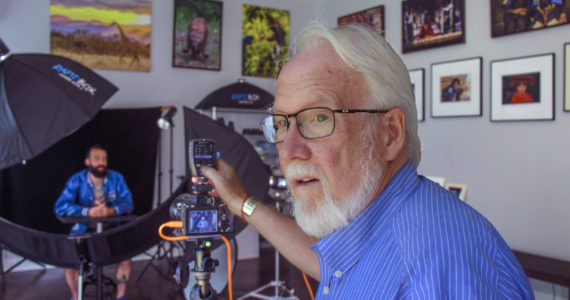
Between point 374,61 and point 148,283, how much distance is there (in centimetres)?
408

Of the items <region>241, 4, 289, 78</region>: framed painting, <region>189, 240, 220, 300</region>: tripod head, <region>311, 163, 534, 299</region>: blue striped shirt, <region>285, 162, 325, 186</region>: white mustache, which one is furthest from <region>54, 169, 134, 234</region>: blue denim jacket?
<region>311, 163, 534, 299</region>: blue striped shirt

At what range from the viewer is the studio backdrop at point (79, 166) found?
14.3ft

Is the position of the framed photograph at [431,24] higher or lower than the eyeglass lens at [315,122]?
higher

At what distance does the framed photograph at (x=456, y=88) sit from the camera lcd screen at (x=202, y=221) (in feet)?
9.65

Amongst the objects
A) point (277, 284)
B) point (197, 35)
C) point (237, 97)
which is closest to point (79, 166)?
point (237, 97)

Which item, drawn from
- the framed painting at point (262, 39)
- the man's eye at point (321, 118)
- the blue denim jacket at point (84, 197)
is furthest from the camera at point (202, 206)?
the framed painting at point (262, 39)

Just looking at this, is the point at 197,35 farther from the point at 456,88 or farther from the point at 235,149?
Result: the point at 456,88

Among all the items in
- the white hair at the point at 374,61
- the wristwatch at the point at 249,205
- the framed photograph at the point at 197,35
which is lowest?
the wristwatch at the point at 249,205

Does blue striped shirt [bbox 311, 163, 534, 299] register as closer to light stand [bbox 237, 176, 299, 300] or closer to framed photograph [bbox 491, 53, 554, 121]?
light stand [bbox 237, 176, 299, 300]

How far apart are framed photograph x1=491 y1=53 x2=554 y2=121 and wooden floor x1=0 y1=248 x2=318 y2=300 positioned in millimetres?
2449

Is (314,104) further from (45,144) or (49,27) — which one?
→ (49,27)

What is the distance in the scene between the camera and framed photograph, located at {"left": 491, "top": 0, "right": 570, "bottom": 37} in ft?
10.0

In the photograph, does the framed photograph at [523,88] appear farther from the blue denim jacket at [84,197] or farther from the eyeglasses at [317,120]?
the blue denim jacket at [84,197]

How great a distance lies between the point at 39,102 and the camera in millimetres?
3350
